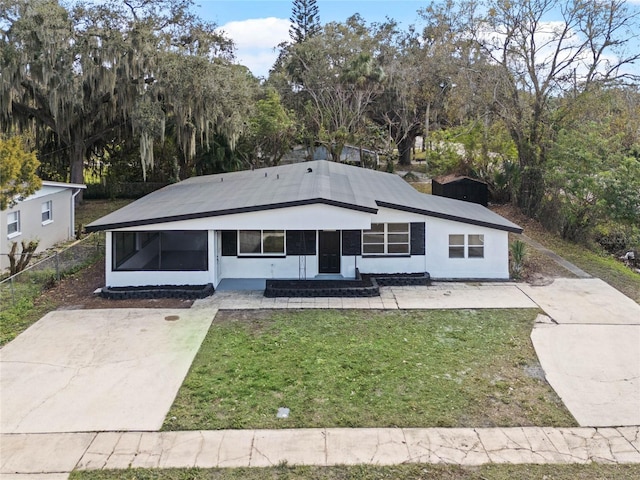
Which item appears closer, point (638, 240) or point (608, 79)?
point (638, 240)

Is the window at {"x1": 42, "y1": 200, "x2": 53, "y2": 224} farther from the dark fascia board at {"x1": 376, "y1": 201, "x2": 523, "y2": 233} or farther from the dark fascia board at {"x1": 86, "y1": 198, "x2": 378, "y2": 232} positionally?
the dark fascia board at {"x1": 376, "y1": 201, "x2": 523, "y2": 233}

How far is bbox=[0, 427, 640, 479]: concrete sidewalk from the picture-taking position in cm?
Answer: 732

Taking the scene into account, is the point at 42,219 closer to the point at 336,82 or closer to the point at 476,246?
the point at 476,246

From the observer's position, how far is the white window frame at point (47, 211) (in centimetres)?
2025

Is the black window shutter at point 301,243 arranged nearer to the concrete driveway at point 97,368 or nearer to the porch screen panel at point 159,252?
the porch screen panel at point 159,252

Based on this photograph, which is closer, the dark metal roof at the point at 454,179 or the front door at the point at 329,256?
the front door at the point at 329,256

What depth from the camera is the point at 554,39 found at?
23.1 m

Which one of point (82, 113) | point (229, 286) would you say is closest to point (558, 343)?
point (229, 286)

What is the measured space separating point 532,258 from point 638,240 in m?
3.59

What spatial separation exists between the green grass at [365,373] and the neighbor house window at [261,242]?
3265 mm

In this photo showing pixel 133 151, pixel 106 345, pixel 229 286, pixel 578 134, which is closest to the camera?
pixel 106 345

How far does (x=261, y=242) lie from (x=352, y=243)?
266 centimetres

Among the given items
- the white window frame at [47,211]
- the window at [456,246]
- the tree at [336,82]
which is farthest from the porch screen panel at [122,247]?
the tree at [336,82]

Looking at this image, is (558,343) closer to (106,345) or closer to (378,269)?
(378,269)
